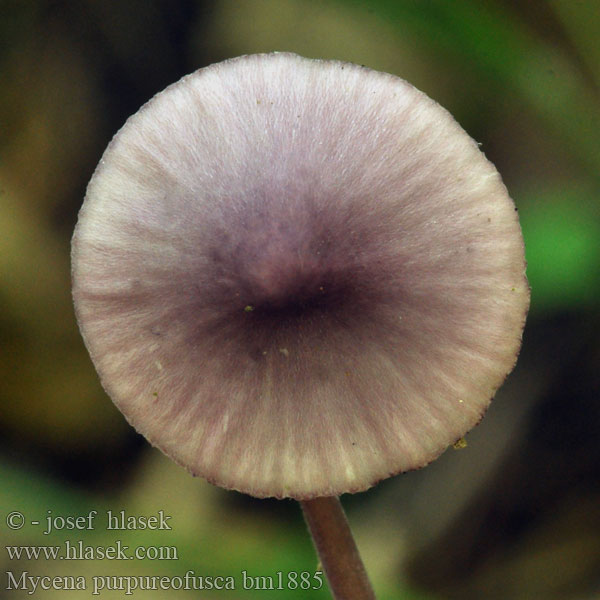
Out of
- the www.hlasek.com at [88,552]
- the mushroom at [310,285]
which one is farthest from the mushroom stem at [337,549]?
the www.hlasek.com at [88,552]

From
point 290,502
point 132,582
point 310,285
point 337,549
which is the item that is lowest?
point 132,582

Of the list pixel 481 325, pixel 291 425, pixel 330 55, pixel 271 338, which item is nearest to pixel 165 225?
pixel 271 338

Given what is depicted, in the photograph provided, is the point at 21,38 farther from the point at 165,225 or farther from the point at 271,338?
the point at 271,338

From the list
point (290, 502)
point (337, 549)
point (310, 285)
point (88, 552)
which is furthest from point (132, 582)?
point (310, 285)

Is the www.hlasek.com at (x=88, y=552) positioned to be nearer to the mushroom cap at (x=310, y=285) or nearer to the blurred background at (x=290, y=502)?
the blurred background at (x=290, y=502)

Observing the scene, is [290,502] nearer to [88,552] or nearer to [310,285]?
[88,552]
